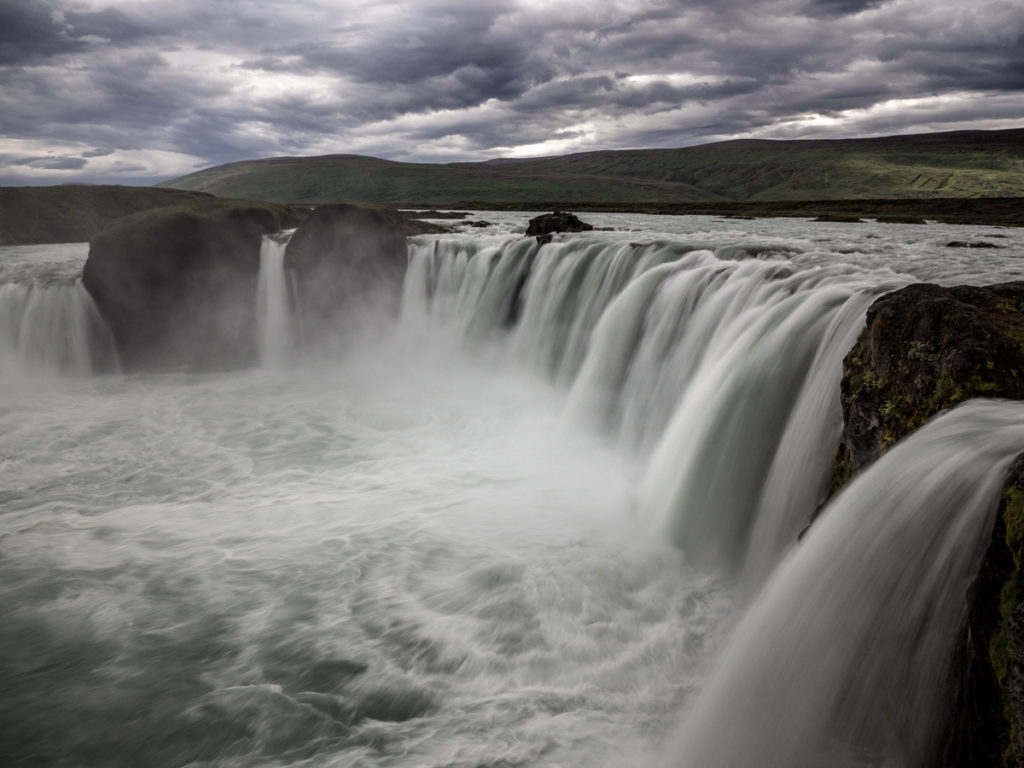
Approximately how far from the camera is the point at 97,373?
19578 mm

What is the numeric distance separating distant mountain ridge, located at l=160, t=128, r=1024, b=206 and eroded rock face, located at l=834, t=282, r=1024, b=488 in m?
110

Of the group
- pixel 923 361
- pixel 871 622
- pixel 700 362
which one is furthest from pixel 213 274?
pixel 871 622

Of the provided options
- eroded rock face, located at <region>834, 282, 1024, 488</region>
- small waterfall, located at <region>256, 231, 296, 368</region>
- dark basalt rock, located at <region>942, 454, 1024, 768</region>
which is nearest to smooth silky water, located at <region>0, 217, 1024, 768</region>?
dark basalt rock, located at <region>942, 454, 1024, 768</region>

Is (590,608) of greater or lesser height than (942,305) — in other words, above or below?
below

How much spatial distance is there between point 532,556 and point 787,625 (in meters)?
4.06

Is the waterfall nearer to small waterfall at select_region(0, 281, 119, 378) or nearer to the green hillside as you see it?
small waterfall at select_region(0, 281, 119, 378)

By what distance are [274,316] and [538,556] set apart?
16076mm

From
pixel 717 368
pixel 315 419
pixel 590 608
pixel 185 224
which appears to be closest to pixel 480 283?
pixel 315 419

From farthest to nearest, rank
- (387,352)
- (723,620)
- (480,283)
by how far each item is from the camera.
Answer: (387,352), (480,283), (723,620)

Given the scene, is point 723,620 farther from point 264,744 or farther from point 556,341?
point 556,341

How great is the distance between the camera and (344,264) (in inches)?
822

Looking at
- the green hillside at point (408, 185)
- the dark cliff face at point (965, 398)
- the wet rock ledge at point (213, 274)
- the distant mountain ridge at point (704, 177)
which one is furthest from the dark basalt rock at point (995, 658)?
the green hillside at point (408, 185)

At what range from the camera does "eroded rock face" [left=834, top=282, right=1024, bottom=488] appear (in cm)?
475

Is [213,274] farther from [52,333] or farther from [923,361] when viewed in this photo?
[923,361]
